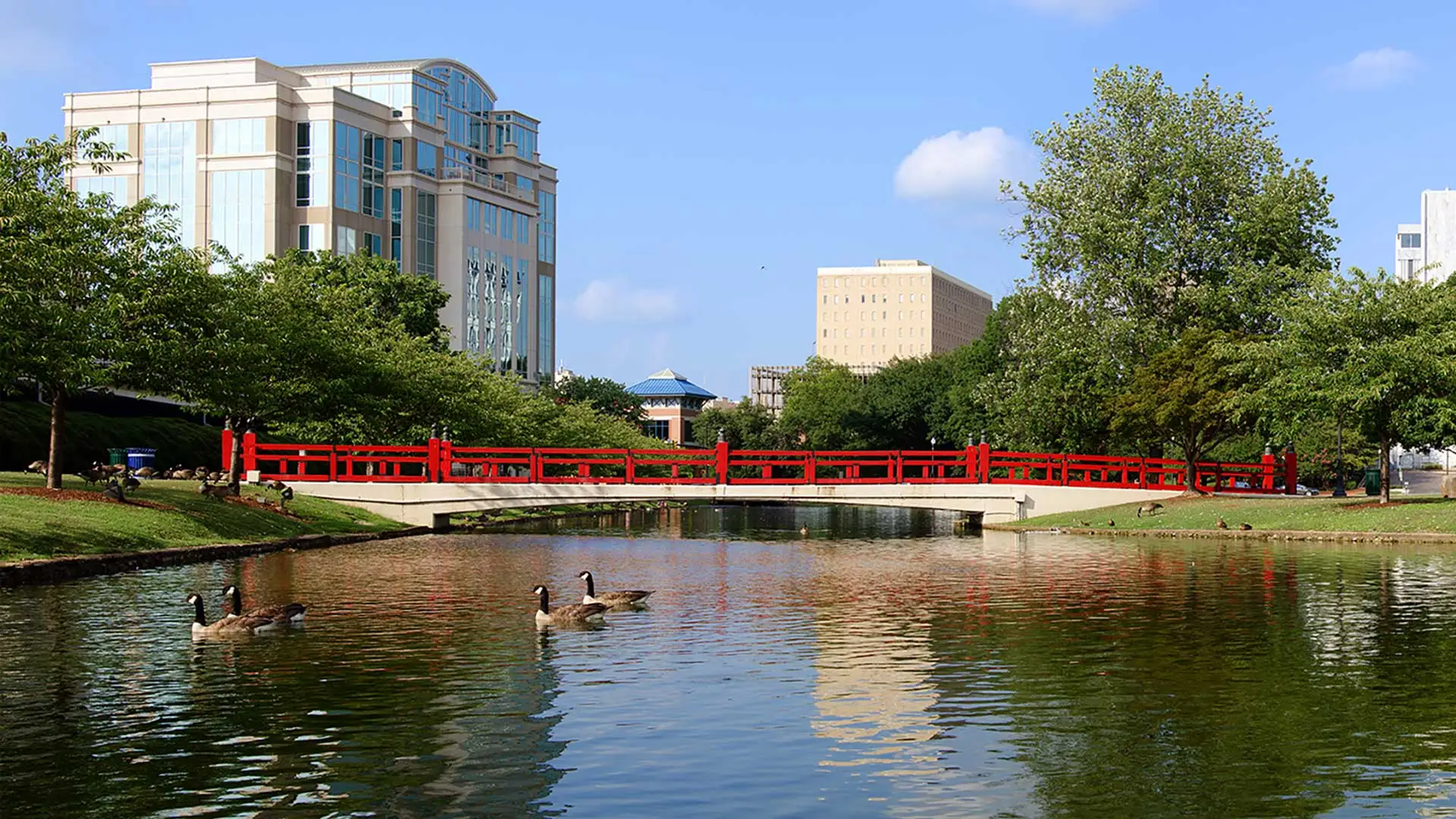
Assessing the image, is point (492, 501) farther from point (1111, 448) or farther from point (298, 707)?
point (298, 707)

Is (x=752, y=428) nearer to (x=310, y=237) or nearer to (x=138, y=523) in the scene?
(x=310, y=237)

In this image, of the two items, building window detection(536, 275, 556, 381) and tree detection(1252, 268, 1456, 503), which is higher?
building window detection(536, 275, 556, 381)

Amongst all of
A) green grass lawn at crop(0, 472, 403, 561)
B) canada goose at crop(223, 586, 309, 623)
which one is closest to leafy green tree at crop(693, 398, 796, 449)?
green grass lawn at crop(0, 472, 403, 561)

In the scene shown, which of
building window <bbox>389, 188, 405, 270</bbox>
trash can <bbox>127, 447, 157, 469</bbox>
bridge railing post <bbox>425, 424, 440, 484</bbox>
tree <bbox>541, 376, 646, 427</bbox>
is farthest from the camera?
tree <bbox>541, 376, 646, 427</bbox>

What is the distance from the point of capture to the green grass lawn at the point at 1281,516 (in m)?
47.8

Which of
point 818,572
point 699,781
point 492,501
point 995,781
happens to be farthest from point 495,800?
point 492,501

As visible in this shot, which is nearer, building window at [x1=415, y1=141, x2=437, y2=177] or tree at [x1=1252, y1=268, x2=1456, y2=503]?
tree at [x1=1252, y1=268, x2=1456, y2=503]

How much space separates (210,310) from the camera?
1796 inches

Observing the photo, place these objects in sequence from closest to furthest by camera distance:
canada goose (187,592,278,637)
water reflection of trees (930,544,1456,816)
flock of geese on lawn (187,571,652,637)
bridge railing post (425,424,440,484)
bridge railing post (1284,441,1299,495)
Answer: water reflection of trees (930,544,1456,816), canada goose (187,592,278,637), flock of geese on lawn (187,571,652,637), bridge railing post (425,424,440,484), bridge railing post (1284,441,1299,495)

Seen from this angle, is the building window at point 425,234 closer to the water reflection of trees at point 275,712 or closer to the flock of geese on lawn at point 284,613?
the water reflection of trees at point 275,712

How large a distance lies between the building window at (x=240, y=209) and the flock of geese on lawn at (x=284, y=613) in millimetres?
88341

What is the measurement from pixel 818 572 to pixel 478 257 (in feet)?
318

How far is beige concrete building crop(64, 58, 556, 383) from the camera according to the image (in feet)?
363

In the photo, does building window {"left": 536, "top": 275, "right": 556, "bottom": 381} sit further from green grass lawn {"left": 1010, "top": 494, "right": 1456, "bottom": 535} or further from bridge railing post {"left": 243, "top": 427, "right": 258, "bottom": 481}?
green grass lawn {"left": 1010, "top": 494, "right": 1456, "bottom": 535}
